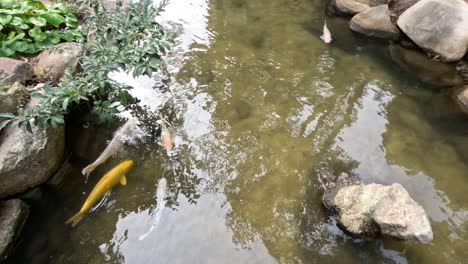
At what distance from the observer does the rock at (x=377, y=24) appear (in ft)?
21.4

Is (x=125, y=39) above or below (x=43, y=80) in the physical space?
above

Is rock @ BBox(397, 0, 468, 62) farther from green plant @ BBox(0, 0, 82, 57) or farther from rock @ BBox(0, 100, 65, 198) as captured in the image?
rock @ BBox(0, 100, 65, 198)

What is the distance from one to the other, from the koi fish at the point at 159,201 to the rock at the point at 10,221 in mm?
1305

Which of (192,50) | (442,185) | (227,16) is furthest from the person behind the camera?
(227,16)

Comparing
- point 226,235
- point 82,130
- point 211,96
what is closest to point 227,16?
point 211,96

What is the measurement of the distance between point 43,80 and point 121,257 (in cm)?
249

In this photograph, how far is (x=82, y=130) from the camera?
4.86 m

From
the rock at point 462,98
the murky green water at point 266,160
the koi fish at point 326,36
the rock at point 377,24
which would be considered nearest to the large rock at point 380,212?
the murky green water at point 266,160

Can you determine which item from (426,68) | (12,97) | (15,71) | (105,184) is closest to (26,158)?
(12,97)

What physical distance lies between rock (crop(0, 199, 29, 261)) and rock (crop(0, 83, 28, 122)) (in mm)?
957

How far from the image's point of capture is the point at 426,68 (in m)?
5.90

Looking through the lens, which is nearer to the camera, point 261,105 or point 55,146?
point 55,146

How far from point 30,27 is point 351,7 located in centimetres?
560

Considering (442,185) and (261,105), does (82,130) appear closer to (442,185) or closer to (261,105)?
(261,105)
